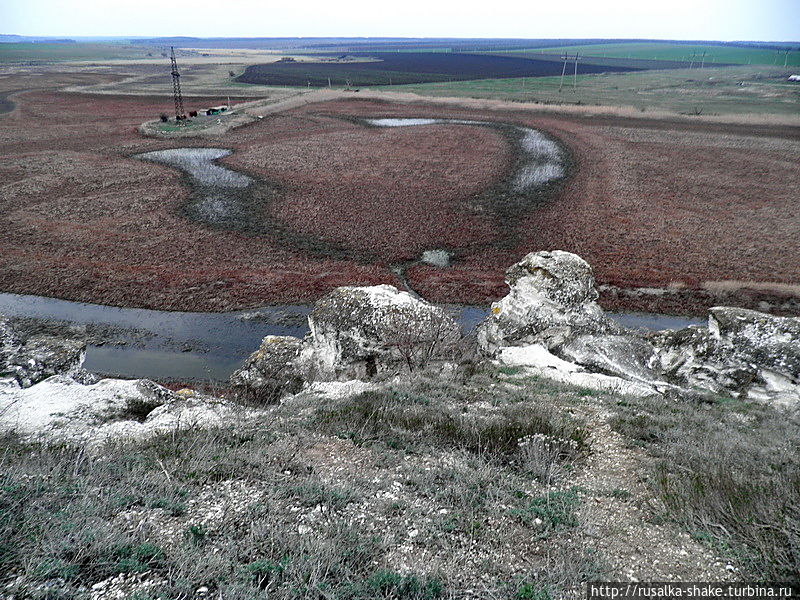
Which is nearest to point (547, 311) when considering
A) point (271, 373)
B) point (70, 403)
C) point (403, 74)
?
point (271, 373)

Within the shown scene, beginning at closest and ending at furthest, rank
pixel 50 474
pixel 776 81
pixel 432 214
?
pixel 50 474 < pixel 432 214 < pixel 776 81

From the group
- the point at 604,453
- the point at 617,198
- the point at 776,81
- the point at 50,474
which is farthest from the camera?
the point at 776,81

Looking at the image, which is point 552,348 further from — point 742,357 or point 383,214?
point 383,214

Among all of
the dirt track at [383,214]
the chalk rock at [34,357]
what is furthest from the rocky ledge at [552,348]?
the dirt track at [383,214]

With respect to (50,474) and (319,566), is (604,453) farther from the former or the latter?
(50,474)

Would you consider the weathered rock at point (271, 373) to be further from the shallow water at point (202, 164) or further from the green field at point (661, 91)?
the green field at point (661, 91)

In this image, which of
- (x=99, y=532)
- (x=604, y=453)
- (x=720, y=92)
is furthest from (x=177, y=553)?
(x=720, y=92)
